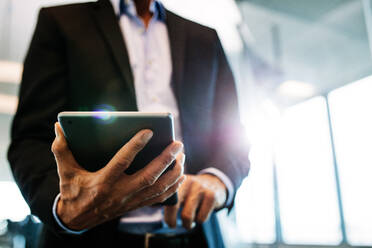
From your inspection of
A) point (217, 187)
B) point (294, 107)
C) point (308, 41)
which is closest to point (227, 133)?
point (217, 187)

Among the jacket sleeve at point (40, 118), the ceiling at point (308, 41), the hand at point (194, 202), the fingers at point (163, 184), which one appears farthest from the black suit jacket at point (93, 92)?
the ceiling at point (308, 41)

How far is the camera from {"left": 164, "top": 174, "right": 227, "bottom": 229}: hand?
2.58 feet

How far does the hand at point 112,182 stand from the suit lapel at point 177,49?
364 millimetres

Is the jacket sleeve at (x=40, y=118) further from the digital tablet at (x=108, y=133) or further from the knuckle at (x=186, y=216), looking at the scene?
the knuckle at (x=186, y=216)

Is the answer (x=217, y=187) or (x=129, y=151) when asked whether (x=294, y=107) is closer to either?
(x=217, y=187)

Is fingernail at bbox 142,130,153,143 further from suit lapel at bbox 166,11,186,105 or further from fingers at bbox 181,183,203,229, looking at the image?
suit lapel at bbox 166,11,186,105

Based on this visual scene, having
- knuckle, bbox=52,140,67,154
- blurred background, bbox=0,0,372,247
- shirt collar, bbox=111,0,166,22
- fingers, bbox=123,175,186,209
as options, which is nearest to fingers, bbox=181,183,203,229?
fingers, bbox=123,175,186,209

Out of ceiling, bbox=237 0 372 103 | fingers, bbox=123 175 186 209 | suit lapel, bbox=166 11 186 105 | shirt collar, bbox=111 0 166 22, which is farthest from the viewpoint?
ceiling, bbox=237 0 372 103

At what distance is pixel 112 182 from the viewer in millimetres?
599

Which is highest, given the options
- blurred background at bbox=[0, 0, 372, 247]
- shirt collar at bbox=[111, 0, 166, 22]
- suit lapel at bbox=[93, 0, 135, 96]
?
shirt collar at bbox=[111, 0, 166, 22]

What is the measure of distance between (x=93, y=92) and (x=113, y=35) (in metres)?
0.19

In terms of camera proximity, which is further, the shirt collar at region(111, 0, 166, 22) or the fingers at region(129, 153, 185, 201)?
the shirt collar at region(111, 0, 166, 22)

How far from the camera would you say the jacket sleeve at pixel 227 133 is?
93 centimetres

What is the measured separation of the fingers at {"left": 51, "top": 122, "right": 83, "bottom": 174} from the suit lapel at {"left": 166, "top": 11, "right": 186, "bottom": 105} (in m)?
0.41
